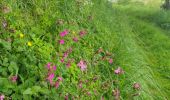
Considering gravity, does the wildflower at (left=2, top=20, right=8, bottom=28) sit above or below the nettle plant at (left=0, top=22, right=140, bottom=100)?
above

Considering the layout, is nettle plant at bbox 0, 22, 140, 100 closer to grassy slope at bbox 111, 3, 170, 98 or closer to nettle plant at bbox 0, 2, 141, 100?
nettle plant at bbox 0, 2, 141, 100

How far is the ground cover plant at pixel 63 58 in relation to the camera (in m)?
2.82

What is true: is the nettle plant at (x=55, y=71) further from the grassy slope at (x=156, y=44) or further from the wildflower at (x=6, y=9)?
the grassy slope at (x=156, y=44)

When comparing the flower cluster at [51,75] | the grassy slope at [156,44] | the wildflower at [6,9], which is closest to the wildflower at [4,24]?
the wildflower at [6,9]

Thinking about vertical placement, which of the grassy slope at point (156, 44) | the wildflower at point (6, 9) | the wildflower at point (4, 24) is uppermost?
the wildflower at point (6, 9)

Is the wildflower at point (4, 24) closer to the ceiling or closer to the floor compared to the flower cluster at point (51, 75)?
closer to the ceiling

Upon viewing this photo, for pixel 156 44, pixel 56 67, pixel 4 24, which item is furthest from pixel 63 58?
pixel 156 44

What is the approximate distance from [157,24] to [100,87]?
8.48 m

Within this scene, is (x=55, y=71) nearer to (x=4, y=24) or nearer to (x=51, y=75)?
(x=51, y=75)

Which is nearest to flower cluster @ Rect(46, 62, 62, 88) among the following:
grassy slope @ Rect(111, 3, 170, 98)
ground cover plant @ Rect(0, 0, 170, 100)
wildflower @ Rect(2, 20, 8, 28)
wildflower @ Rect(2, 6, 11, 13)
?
ground cover plant @ Rect(0, 0, 170, 100)

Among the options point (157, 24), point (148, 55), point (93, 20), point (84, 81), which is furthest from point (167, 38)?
point (84, 81)

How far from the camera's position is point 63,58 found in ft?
11.7

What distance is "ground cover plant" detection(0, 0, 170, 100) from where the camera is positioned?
282 cm

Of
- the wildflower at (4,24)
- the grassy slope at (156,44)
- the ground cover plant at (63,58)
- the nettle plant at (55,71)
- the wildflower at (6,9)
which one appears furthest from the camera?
the grassy slope at (156,44)
